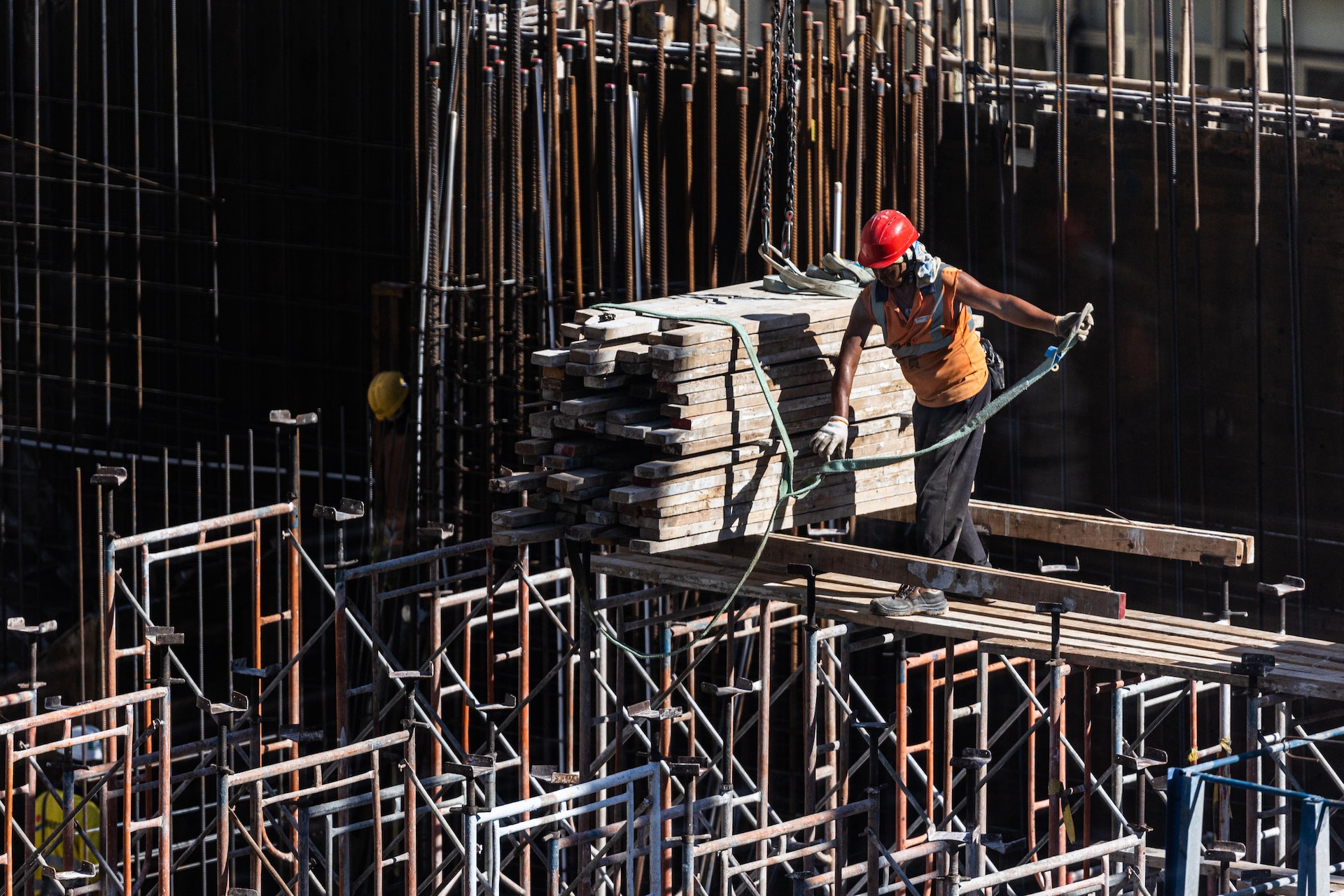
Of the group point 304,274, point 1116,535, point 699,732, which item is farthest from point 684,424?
point 304,274

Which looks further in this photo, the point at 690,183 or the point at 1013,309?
the point at 690,183

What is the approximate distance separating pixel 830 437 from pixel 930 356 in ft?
2.36

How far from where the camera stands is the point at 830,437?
924 cm

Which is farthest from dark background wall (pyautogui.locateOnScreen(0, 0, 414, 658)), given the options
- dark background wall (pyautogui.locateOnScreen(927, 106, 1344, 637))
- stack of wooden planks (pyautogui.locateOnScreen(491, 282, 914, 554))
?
stack of wooden planks (pyautogui.locateOnScreen(491, 282, 914, 554))

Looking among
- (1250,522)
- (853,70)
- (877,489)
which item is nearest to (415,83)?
(853,70)


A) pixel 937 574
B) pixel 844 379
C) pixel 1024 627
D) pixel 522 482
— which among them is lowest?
pixel 1024 627

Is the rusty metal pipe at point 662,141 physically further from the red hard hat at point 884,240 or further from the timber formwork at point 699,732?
the red hard hat at point 884,240

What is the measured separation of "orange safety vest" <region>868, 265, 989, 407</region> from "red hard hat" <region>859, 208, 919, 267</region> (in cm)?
18

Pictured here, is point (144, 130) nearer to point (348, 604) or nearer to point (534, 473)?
point (348, 604)

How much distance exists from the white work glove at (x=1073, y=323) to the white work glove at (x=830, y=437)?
1.07 m

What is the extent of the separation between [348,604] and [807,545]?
2.48 m

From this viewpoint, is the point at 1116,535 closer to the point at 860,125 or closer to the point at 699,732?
the point at 860,125

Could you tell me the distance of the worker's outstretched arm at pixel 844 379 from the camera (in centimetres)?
924

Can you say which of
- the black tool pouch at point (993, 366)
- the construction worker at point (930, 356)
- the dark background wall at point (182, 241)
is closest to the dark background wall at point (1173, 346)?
the black tool pouch at point (993, 366)
